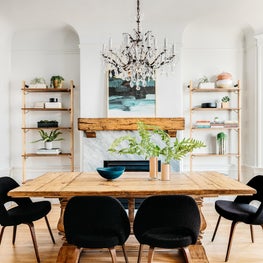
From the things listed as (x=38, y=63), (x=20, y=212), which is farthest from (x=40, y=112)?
(x=20, y=212)

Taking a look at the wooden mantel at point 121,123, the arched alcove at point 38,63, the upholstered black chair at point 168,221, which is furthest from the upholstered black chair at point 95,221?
the arched alcove at point 38,63

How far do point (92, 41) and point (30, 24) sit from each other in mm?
1023

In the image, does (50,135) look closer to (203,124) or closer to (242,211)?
(203,124)

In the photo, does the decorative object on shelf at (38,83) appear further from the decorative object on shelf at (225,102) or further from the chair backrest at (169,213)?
the chair backrest at (169,213)

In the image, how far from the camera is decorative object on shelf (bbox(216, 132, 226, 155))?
506 cm

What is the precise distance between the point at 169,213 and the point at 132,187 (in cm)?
51

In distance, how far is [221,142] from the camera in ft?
16.7

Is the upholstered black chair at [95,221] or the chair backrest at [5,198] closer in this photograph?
the upholstered black chair at [95,221]

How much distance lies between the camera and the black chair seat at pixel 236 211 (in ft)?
9.73

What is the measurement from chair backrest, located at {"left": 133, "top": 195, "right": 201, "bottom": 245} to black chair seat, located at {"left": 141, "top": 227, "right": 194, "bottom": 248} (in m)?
0.04

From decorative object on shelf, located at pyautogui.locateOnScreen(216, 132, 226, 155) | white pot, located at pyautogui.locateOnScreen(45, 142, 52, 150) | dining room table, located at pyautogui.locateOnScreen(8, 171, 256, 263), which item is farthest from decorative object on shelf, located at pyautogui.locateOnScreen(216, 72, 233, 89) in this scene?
white pot, located at pyautogui.locateOnScreen(45, 142, 52, 150)

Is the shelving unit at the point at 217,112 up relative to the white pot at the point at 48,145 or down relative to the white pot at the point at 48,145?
up

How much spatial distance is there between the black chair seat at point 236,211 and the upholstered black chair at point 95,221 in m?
1.19

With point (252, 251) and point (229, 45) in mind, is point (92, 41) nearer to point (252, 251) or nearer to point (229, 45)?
point (229, 45)
